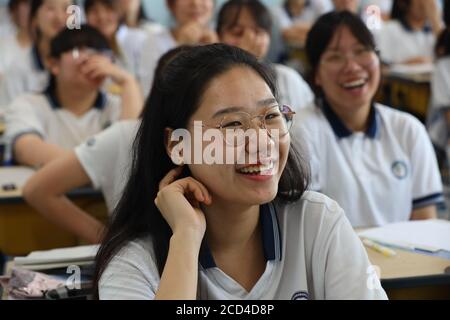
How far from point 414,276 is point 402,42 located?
3.73 metres

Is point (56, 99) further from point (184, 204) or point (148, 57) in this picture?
point (184, 204)

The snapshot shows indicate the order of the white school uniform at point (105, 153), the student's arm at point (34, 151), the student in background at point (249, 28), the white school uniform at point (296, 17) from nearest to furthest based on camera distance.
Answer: the white school uniform at point (105, 153), the student's arm at point (34, 151), the student in background at point (249, 28), the white school uniform at point (296, 17)

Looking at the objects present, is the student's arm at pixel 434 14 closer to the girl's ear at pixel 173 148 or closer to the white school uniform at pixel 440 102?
the white school uniform at pixel 440 102

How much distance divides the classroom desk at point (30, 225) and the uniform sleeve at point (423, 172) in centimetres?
99

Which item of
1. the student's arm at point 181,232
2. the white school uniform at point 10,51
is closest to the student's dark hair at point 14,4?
the white school uniform at point 10,51

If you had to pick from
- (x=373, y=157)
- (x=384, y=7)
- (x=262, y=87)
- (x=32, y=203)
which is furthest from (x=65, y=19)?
(x=384, y=7)

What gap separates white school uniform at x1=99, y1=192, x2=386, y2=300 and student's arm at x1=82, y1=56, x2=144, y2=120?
57.9 inches

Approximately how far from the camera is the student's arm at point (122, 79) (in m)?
2.70

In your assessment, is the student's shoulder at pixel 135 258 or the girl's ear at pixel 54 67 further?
the girl's ear at pixel 54 67

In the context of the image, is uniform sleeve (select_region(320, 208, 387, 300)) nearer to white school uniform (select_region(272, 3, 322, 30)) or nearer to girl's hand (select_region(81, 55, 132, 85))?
girl's hand (select_region(81, 55, 132, 85))

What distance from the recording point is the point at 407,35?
496 centimetres

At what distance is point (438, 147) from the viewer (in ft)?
11.8

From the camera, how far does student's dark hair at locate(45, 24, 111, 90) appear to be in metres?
2.69
